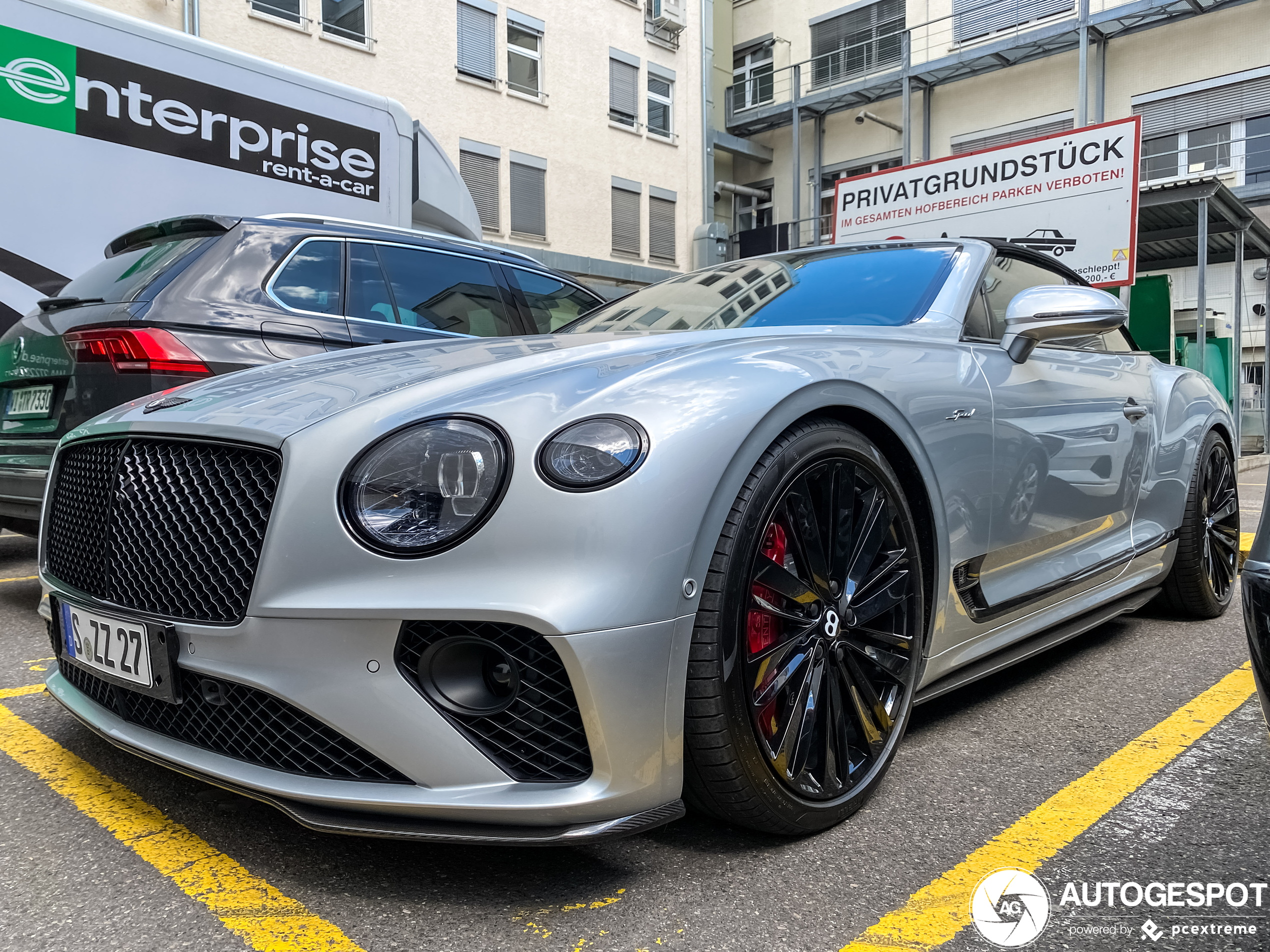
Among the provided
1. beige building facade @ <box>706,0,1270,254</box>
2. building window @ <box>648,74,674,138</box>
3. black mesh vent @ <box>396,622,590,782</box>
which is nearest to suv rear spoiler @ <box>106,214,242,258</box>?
black mesh vent @ <box>396,622,590,782</box>

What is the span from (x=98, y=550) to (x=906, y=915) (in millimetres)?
1580

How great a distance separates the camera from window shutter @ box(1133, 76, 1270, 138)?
1812 cm

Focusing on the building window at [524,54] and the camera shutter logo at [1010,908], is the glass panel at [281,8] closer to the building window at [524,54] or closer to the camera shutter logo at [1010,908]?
the building window at [524,54]

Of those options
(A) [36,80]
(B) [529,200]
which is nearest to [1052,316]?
(A) [36,80]

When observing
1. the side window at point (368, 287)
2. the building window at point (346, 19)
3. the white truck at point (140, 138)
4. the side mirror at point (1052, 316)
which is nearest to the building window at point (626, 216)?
the building window at point (346, 19)

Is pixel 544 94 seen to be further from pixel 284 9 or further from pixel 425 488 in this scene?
pixel 425 488

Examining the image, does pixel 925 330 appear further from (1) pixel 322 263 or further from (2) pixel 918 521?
(1) pixel 322 263

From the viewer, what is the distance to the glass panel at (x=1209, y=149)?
1867 cm

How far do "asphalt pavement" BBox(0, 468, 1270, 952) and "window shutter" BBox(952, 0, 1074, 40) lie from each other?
21407mm

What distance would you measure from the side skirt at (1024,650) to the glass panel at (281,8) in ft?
47.7

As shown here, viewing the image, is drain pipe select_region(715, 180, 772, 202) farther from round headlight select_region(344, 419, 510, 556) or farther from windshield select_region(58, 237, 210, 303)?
round headlight select_region(344, 419, 510, 556)

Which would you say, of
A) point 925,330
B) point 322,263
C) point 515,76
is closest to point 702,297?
point 925,330

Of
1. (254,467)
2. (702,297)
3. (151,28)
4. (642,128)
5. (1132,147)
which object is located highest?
(642,128)

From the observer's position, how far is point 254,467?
1659 mm
